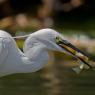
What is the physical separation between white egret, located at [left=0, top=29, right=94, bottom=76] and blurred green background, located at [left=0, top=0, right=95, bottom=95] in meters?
1.58

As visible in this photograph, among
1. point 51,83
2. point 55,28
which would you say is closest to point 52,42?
point 51,83

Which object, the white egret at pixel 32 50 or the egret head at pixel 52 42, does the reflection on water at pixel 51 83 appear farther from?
the egret head at pixel 52 42

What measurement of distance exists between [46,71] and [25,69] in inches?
178

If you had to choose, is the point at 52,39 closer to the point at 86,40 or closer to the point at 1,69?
the point at 1,69

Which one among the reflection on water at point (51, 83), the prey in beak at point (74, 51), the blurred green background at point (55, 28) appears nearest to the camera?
the prey in beak at point (74, 51)

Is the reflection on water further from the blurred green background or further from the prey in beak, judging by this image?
the prey in beak

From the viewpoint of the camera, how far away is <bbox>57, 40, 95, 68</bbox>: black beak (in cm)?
719

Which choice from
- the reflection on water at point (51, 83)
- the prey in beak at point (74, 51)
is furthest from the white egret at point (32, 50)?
the reflection on water at point (51, 83)

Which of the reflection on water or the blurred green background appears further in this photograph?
the blurred green background

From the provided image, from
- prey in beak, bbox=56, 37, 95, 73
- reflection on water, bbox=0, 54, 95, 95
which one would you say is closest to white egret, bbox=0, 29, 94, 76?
prey in beak, bbox=56, 37, 95, 73

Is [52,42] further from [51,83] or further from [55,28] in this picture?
[55,28]

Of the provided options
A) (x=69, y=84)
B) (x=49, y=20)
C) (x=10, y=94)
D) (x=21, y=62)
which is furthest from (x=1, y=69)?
(x=49, y=20)

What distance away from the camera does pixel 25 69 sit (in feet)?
24.4

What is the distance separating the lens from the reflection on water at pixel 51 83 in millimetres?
9172
